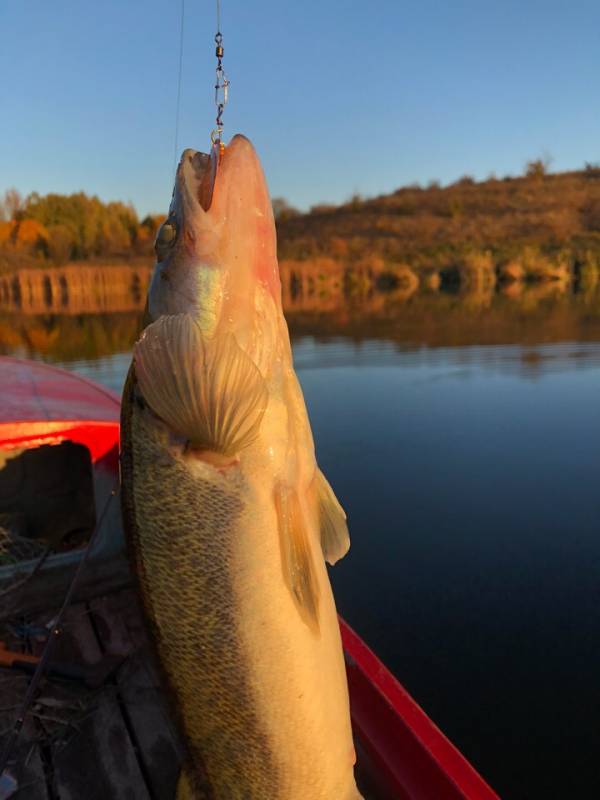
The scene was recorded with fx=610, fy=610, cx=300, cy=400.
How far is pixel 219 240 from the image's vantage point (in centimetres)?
182

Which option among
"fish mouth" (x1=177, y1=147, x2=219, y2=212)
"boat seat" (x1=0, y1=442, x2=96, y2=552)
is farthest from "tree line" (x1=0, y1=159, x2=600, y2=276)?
"fish mouth" (x1=177, y1=147, x2=219, y2=212)

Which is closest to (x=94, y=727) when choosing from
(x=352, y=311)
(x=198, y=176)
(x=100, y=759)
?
(x=100, y=759)

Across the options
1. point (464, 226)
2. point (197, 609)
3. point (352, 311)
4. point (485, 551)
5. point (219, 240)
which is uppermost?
point (464, 226)

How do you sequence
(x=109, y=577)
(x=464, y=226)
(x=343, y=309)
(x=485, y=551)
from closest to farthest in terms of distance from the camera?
(x=109, y=577)
(x=485, y=551)
(x=343, y=309)
(x=464, y=226)

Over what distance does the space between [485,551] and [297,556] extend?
558 centimetres

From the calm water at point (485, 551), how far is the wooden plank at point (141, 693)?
2.41 m

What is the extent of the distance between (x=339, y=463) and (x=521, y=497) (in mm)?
2747

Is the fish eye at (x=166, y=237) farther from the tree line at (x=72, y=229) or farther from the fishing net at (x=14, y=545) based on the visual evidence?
the tree line at (x=72, y=229)

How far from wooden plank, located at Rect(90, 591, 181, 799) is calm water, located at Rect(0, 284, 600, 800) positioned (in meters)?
2.41

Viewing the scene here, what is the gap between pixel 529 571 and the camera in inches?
250

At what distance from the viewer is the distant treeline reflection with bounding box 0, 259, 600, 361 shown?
69.4 feet

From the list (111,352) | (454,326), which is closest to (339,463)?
(111,352)

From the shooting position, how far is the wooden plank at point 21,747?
109 inches

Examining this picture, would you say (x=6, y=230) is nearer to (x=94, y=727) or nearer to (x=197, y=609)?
(x=94, y=727)
